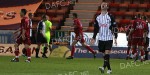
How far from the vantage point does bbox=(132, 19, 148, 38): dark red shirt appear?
→ 2280cm

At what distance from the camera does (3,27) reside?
34.1 m

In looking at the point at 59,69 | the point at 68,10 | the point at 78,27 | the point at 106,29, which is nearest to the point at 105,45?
the point at 106,29

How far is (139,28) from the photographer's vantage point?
23000 millimetres

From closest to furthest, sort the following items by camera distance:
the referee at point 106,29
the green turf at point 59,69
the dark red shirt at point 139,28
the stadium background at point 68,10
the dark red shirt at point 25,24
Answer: the green turf at point 59,69, the referee at point 106,29, the dark red shirt at point 25,24, the dark red shirt at point 139,28, the stadium background at point 68,10

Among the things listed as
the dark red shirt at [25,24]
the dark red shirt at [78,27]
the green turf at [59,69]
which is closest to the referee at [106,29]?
the green turf at [59,69]

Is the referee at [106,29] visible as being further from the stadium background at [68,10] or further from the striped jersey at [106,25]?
the stadium background at [68,10]

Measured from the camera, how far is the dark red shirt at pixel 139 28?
22797 mm

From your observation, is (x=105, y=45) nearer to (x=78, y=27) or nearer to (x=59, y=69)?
(x=59, y=69)

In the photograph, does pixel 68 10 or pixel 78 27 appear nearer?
pixel 78 27

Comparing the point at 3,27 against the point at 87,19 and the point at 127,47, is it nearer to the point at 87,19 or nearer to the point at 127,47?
the point at 87,19

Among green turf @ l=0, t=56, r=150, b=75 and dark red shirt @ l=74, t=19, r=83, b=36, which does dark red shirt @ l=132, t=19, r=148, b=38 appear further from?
green turf @ l=0, t=56, r=150, b=75

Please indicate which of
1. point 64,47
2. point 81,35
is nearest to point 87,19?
point 64,47

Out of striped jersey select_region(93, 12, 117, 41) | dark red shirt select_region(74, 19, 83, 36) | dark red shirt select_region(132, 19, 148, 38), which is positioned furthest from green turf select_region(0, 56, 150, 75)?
dark red shirt select_region(74, 19, 83, 36)

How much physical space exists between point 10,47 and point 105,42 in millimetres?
12724
